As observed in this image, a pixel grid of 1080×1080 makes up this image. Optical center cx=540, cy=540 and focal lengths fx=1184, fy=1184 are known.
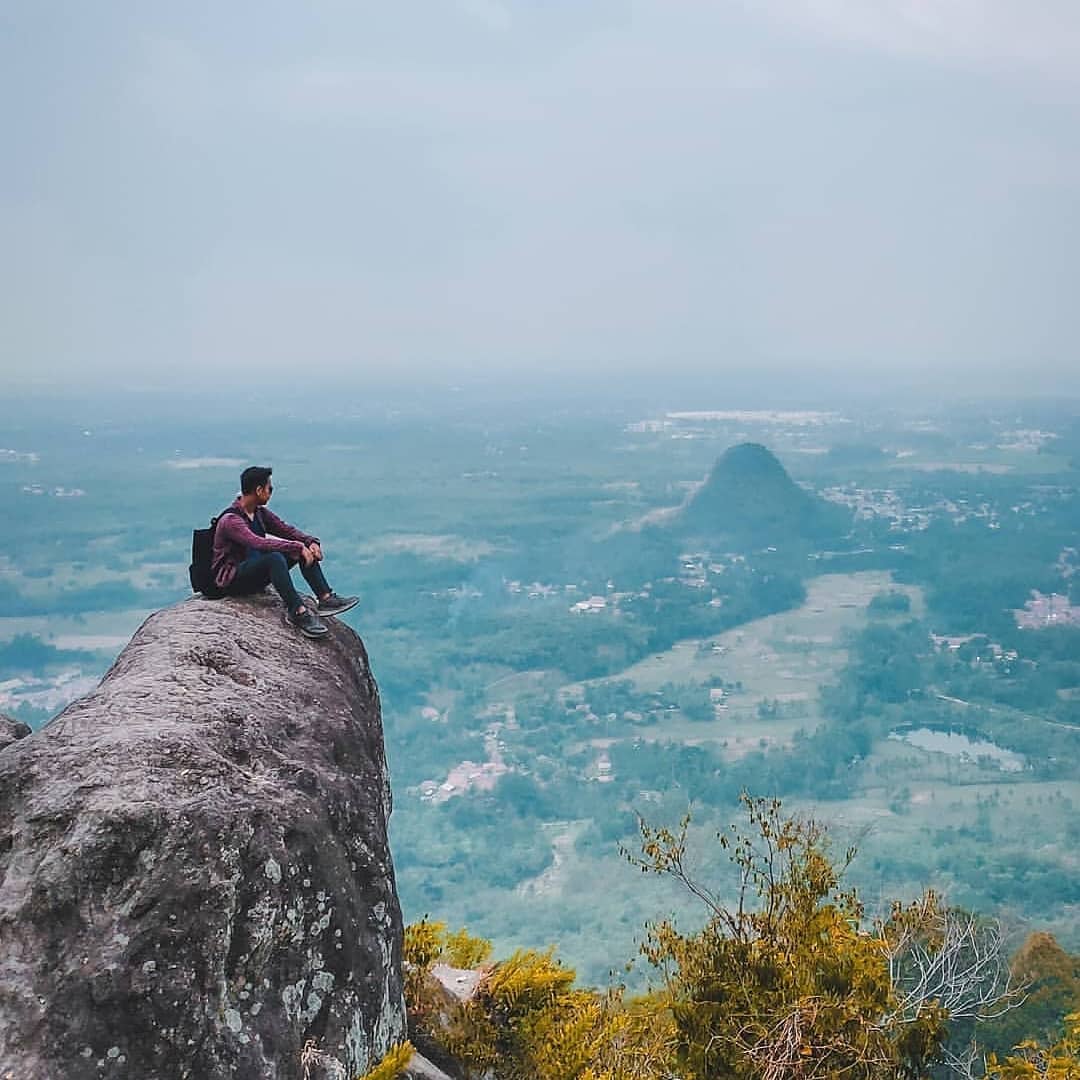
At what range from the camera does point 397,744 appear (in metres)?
89.7

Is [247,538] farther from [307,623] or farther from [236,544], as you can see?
[307,623]

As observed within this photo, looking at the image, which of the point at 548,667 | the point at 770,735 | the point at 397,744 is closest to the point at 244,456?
the point at 548,667

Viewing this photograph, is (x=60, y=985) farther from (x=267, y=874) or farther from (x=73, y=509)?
(x=73, y=509)

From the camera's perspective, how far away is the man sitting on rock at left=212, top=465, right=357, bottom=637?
282 inches

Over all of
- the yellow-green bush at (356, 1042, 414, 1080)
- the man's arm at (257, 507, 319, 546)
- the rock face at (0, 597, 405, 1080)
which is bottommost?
the yellow-green bush at (356, 1042, 414, 1080)

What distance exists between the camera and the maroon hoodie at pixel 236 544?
716cm

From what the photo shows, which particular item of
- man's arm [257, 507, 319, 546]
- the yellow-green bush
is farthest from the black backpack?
the yellow-green bush

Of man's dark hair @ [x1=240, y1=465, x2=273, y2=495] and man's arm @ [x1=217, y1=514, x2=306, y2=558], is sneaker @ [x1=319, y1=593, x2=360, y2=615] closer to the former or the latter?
man's arm @ [x1=217, y1=514, x2=306, y2=558]

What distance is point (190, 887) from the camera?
16.5 feet

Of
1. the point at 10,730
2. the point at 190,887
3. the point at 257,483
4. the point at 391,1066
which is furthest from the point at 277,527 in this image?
the point at 391,1066

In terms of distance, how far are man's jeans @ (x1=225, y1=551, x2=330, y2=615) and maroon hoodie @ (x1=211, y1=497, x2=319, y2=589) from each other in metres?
0.04

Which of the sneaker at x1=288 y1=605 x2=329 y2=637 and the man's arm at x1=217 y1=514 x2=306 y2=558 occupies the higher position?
the man's arm at x1=217 y1=514 x2=306 y2=558

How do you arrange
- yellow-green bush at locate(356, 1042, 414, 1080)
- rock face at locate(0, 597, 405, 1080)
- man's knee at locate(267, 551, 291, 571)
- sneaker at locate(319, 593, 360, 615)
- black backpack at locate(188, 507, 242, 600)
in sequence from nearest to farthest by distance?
1. rock face at locate(0, 597, 405, 1080)
2. yellow-green bush at locate(356, 1042, 414, 1080)
3. man's knee at locate(267, 551, 291, 571)
4. black backpack at locate(188, 507, 242, 600)
5. sneaker at locate(319, 593, 360, 615)

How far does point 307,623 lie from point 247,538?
629 millimetres
